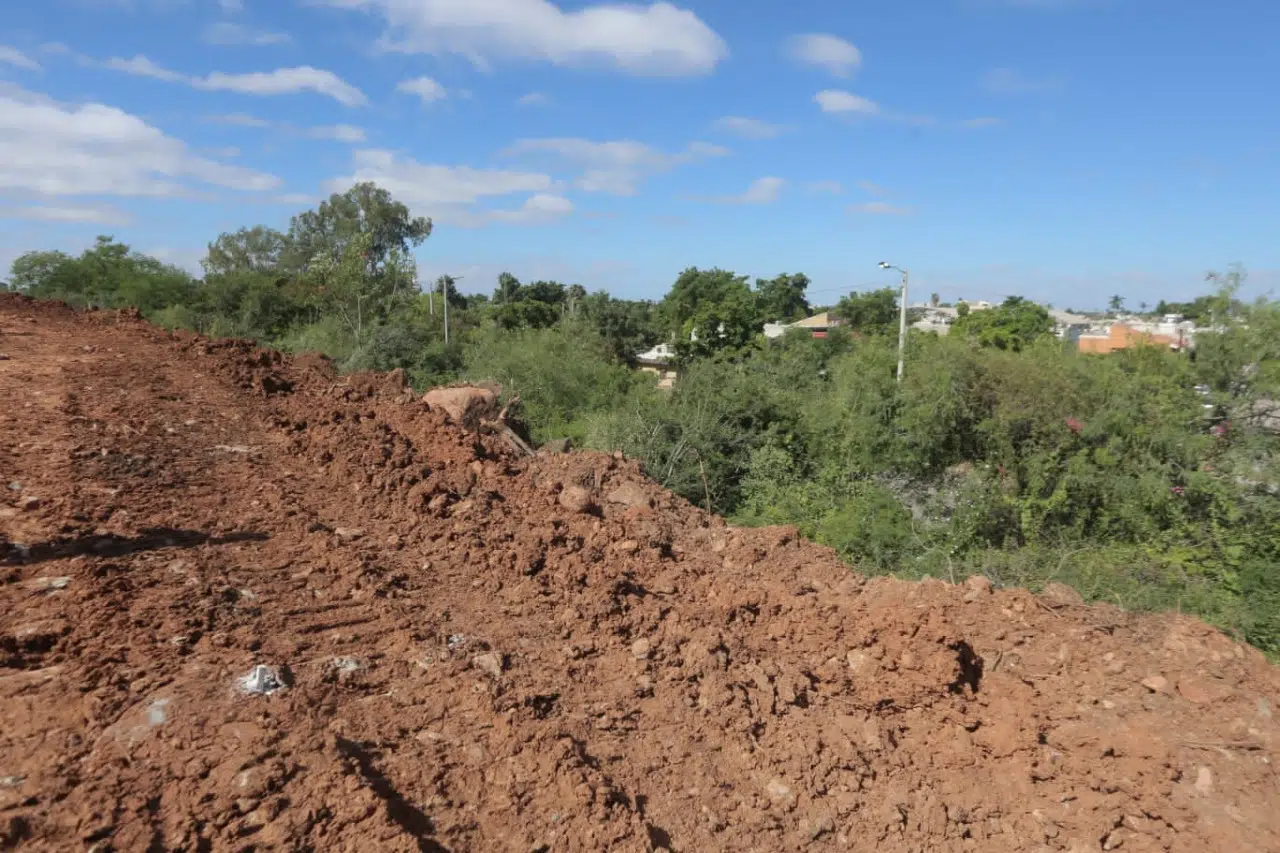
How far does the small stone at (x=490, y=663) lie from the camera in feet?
12.2

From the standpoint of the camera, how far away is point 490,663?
3.78 metres

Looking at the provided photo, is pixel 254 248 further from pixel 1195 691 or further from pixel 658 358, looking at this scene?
pixel 1195 691

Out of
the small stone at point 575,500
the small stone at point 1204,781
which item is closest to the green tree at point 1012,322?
the small stone at point 575,500

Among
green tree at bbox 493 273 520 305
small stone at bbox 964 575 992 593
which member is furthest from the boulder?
green tree at bbox 493 273 520 305

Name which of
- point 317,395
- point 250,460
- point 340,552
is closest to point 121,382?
point 317,395

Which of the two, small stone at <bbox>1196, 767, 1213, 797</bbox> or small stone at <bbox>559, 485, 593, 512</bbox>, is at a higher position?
small stone at <bbox>559, 485, 593, 512</bbox>

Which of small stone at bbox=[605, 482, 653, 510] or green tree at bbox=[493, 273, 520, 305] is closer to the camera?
small stone at bbox=[605, 482, 653, 510]

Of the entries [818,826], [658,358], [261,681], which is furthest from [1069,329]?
[261,681]

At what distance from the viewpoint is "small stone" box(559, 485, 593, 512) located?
6.54 m

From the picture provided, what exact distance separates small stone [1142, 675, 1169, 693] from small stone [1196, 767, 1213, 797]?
657 millimetres

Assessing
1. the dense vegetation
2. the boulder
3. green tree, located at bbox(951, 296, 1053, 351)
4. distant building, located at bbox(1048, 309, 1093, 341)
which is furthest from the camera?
green tree, located at bbox(951, 296, 1053, 351)

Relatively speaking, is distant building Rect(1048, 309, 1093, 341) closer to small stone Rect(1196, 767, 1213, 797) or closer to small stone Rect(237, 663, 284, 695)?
small stone Rect(1196, 767, 1213, 797)

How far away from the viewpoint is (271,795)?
2.62m

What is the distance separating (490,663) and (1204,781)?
3.81 meters
